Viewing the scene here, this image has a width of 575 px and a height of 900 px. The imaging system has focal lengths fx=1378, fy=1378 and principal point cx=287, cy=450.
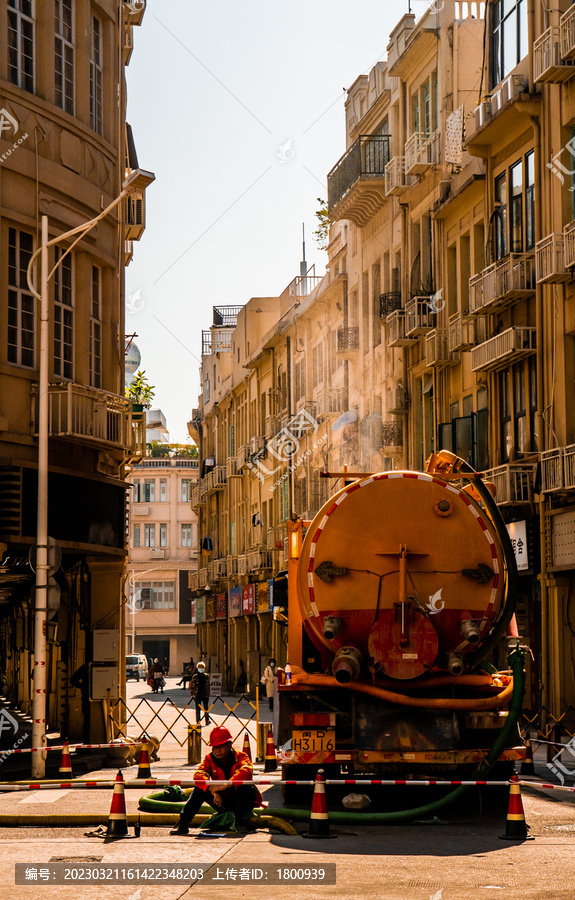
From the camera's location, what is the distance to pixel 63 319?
2506cm

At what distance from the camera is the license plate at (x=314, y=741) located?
1464 cm

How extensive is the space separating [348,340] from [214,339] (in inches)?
1579

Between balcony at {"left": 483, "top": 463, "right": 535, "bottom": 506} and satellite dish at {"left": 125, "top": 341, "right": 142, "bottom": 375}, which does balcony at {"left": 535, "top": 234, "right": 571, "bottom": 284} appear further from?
satellite dish at {"left": 125, "top": 341, "right": 142, "bottom": 375}

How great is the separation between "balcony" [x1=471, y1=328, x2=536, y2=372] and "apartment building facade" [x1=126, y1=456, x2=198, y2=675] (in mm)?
70058

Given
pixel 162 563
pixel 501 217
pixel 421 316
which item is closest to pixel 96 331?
pixel 501 217

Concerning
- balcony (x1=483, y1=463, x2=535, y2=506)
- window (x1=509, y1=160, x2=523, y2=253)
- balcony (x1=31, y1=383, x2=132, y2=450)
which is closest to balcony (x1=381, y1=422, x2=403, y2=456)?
window (x1=509, y1=160, x2=523, y2=253)

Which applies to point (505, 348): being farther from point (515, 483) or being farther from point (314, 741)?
point (314, 741)

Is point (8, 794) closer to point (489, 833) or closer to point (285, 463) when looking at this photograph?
point (489, 833)

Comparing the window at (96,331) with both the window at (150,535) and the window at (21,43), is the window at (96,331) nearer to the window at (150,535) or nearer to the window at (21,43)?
the window at (21,43)

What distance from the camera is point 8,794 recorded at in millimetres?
18391

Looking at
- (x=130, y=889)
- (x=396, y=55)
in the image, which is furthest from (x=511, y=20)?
(x=130, y=889)

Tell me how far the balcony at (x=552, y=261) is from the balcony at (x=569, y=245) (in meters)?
0.16

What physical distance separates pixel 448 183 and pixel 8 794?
76.0 ft

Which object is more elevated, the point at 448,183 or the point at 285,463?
the point at 448,183
